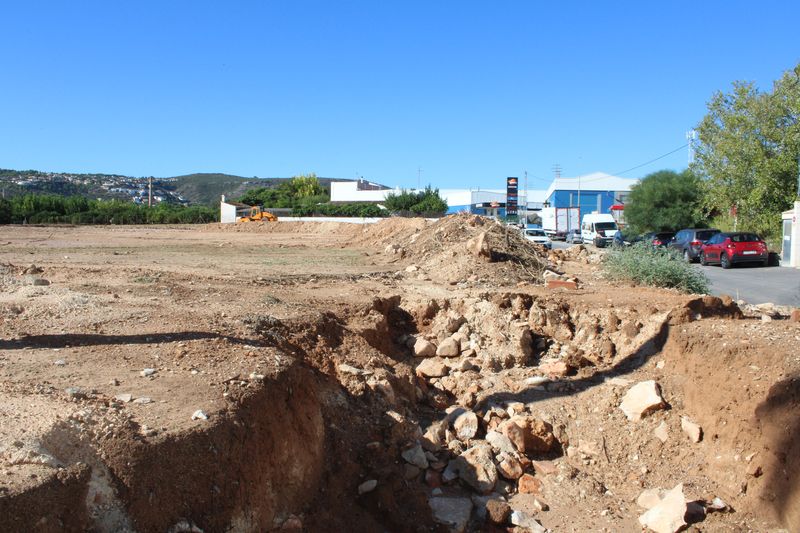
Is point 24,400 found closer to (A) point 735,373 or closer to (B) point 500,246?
(A) point 735,373

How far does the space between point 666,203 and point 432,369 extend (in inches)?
1599

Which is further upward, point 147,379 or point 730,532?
point 147,379

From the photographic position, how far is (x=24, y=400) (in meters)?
5.09

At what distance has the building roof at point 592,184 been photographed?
8362 centimetres

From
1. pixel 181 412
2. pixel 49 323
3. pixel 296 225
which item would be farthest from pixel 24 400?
pixel 296 225

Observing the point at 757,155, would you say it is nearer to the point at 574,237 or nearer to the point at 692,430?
the point at 574,237

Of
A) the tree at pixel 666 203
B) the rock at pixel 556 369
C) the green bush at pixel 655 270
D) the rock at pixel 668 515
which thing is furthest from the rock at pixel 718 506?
the tree at pixel 666 203

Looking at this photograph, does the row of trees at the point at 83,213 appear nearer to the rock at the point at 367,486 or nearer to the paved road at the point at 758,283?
the paved road at the point at 758,283

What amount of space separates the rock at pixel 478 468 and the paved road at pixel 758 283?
1175cm

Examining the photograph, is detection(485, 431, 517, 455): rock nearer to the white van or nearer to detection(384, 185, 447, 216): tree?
the white van

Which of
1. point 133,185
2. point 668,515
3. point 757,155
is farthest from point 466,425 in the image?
point 133,185

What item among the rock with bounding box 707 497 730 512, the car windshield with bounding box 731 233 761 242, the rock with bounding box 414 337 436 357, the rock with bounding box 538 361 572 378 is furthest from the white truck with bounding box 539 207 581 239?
the rock with bounding box 707 497 730 512

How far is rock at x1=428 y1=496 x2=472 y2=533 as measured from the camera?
6.50 m

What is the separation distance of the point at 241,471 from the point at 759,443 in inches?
194
